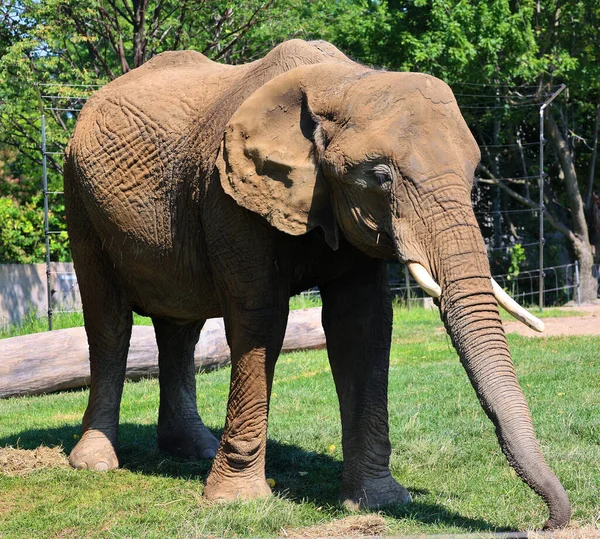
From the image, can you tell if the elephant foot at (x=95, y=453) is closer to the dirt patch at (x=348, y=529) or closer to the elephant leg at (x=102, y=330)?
the elephant leg at (x=102, y=330)

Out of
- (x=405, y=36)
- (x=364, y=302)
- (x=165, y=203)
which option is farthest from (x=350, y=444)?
(x=405, y=36)

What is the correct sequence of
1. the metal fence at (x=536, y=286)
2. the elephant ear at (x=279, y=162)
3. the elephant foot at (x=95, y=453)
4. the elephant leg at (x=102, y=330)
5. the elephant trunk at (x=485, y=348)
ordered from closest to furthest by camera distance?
the elephant trunk at (x=485, y=348), the elephant ear at (x=279, y=162), the elephant foot at (x=95, y=453), the elephant leg at (x=102, y=330), the metal fence at (x=536, y=286)

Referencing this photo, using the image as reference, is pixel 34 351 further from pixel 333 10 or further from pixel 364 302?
pixel 333 10

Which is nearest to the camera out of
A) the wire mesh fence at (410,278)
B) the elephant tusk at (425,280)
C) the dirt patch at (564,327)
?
the elephant tusk at (425,280)

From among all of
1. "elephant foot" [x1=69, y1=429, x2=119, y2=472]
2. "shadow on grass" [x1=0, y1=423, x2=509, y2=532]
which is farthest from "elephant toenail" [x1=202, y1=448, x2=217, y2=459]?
"elephant foot" [x1=69, y1=429, x2=119, y2=472]

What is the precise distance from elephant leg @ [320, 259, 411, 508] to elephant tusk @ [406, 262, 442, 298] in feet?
4.52

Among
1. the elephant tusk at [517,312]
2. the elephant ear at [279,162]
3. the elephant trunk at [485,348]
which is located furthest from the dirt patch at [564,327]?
the elephant trunk at [485,348]

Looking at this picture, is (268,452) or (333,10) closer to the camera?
(268,452)

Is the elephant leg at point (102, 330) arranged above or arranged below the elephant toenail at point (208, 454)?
above

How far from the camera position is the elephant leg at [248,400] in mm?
6312

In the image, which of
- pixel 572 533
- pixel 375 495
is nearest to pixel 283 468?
pixel 375 495

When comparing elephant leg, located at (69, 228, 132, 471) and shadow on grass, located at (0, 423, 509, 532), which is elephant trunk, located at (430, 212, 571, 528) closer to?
shadow on grass, located at (0, 423, 509, 532)

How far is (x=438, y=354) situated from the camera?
13906 mm

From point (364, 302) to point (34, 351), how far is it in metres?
6.54
